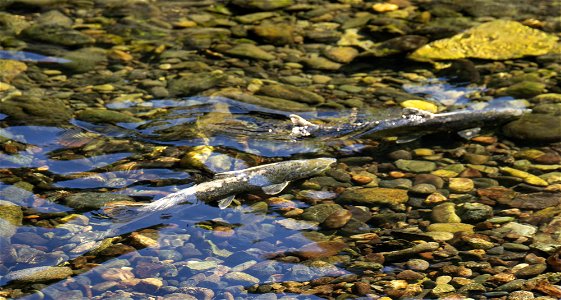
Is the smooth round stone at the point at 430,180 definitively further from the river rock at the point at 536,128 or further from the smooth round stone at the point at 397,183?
the river rock at the point at 536,128

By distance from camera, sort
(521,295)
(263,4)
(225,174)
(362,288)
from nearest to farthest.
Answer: (521,295), (362,288), (225,174), (263,4)

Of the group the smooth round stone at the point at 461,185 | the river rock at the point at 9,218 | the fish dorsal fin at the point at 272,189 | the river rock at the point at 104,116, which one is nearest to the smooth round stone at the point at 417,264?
the smooth round stone at the point at 461,185

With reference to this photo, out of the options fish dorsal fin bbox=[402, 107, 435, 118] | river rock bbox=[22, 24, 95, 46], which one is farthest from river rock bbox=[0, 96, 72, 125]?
fish dorsal fin bbox=[402, 107, 435, 118]

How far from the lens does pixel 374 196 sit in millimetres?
6469

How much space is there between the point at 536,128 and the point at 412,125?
1.20 meters

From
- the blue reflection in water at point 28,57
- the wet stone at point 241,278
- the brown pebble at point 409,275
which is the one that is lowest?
the wet stone at point 241,278

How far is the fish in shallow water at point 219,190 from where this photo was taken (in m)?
5.84

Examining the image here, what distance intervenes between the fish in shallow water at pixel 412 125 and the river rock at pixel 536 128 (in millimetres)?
130

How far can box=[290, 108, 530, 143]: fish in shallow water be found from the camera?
7.43 metres

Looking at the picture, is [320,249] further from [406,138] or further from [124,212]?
[406,138]

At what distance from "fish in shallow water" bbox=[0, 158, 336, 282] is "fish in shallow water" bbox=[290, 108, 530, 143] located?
68 centimetres

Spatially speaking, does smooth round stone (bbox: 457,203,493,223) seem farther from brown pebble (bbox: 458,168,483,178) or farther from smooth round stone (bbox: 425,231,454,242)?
brown pebble (bbox: 458,168,483,178)

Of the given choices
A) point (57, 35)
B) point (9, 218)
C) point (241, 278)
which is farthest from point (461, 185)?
point (57, 35)

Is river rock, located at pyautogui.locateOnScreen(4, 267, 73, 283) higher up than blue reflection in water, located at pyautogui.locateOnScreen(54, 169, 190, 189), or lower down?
lower down
